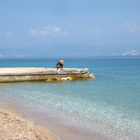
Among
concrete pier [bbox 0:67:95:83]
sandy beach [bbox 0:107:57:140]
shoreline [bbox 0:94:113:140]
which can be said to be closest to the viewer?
sandy beach [bbox 0:107:57:140]

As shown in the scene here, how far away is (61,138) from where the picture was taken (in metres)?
14.7

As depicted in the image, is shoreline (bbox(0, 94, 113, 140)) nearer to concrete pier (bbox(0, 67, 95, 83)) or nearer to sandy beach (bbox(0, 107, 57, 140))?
sandy beach (bbox(0, 107, 57, 140))

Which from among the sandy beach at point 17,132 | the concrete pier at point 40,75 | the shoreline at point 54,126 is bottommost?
the shoreline at point 54,126

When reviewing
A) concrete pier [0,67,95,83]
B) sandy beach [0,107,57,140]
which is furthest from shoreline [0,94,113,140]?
concrete pier [0,67,95,83]

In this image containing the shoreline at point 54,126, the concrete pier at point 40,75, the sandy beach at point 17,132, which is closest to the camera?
the sandy beach at point 17,132

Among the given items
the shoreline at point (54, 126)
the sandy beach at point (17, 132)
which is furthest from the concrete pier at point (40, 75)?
the sandy beach at point (17, 132)

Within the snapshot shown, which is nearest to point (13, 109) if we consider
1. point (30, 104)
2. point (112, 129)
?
point (30, 104)

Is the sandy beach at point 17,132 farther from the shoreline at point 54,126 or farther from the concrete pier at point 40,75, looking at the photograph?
the concrete pier at point 40,75

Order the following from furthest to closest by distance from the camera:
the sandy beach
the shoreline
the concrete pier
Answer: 1. the concrete pier
2. the shoreline
3. the sandy beach

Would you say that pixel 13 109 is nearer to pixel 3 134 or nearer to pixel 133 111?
pixel 133 111

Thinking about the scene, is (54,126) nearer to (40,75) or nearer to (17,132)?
(17,132)

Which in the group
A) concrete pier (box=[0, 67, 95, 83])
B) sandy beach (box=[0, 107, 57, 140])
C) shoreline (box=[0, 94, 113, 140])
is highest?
concrete pier (box=[0, 67, 95, 83])

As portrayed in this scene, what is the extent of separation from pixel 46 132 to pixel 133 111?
7.47 meters

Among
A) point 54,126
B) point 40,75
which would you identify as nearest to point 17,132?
point 54,126
